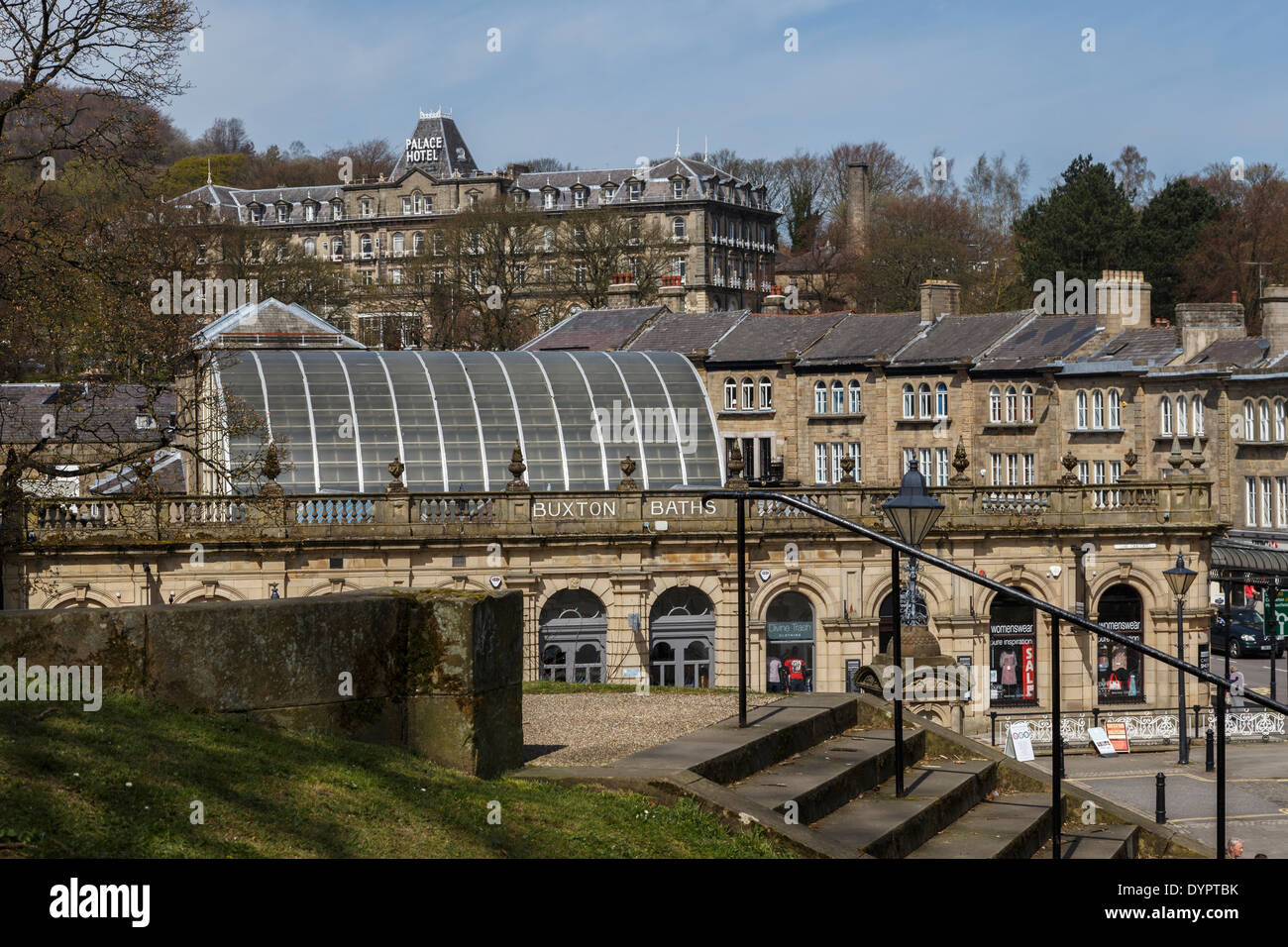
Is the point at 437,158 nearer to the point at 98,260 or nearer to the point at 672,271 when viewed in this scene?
the point at 672,271

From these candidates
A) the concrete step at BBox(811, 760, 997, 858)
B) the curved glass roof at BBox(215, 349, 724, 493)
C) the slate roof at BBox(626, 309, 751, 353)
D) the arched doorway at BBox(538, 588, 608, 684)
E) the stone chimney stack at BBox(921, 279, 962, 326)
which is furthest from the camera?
the slate roof at BBox(626, 309, 751, 353)

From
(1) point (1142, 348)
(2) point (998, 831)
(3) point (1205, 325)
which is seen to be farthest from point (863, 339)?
(2) point (998, 831)

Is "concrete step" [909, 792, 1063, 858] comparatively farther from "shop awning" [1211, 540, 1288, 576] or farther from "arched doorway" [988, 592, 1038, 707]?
"shop awning" [1211, 540, 1288, 576]

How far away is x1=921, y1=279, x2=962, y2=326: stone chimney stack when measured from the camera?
3246 inches

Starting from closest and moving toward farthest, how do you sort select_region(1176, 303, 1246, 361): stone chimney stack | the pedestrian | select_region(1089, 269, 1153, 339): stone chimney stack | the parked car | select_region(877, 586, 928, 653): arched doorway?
the pedestrian
select_region(877, 586, 928, 653): arched doorway
the parked car
select_region(1176, 303, 1246, 361): stone chimney stack
select_region(1089, 269, 1153, 339): stone chimney stack

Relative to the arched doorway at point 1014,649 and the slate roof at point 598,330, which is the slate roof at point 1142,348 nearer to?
the slate roof at point 598,330

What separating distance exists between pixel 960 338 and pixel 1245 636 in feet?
70.1

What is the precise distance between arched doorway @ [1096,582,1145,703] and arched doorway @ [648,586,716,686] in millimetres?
10650

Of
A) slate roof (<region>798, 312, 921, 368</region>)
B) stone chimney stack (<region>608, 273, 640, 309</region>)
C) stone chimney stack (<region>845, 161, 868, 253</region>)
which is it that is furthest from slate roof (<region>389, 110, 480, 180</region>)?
slate roof (<region>798, 312, 921, 368</region>)

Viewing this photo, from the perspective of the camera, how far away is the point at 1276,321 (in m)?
67.2

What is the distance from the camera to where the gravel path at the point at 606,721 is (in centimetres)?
1545

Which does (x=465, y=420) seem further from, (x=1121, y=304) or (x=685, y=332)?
(x=685, y=332)
